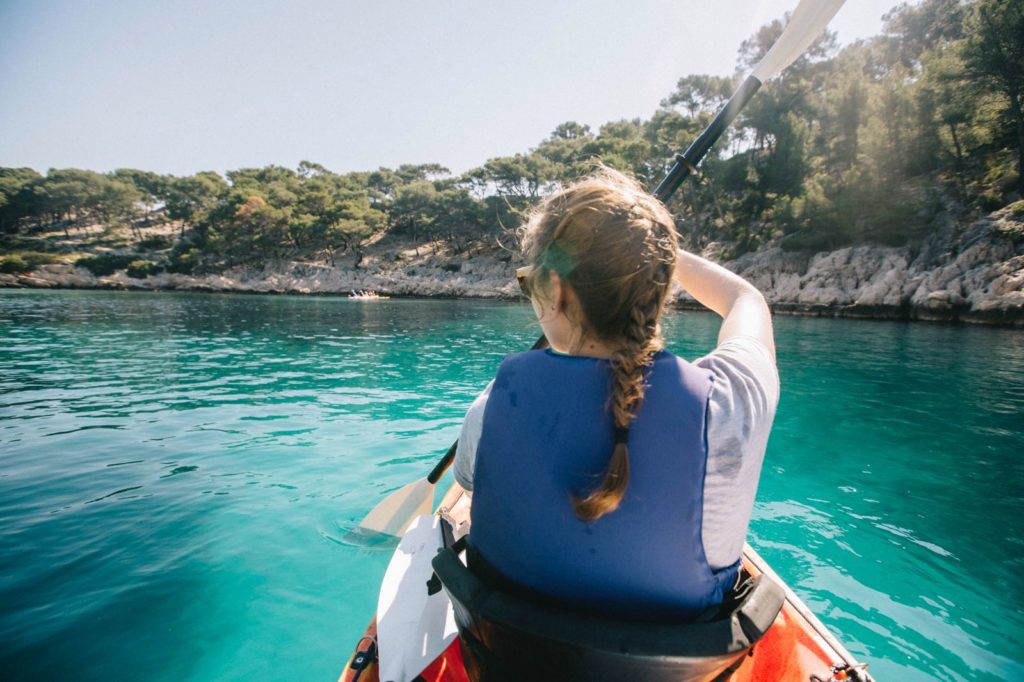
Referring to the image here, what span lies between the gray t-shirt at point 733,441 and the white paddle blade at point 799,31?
193cm

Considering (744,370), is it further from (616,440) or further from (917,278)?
(917,278)

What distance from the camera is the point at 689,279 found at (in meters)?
1.73

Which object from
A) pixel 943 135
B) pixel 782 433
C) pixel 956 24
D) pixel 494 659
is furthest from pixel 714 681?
pixel 956 24

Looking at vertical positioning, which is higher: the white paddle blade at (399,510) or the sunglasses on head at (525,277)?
the sunglasses on head at (525,277)

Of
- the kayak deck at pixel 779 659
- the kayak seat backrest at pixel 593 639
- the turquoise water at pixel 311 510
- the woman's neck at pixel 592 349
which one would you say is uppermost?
the woman's neck at pixel 592 349

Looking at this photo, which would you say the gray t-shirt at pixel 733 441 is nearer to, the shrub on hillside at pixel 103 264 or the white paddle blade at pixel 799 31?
the white paddle blade at pixel 799 31

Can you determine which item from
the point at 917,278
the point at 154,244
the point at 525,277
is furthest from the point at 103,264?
the point at 917,278

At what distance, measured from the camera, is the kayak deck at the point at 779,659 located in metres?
1.71

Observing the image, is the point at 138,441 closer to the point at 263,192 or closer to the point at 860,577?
the point at 860,577

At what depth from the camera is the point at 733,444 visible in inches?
38.7

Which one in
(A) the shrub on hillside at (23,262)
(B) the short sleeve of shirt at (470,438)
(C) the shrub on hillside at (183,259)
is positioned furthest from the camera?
(C) the shrub on hillside at (183,259)

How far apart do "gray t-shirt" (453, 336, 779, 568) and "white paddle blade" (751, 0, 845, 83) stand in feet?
6.33

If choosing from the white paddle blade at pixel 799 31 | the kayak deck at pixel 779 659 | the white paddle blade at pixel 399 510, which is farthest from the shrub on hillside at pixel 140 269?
the white paddle blade at pixel 799 31

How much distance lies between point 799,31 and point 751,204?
42436 mm
